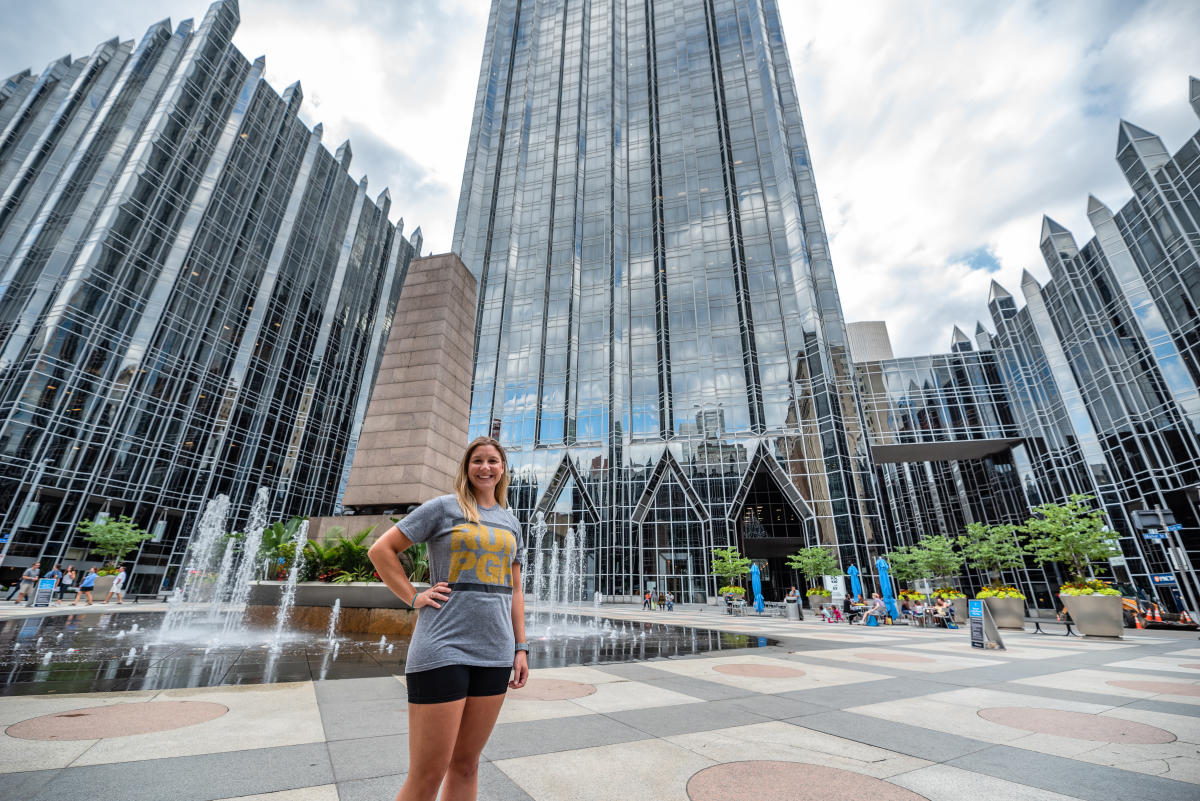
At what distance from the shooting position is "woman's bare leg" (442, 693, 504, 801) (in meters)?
2.01

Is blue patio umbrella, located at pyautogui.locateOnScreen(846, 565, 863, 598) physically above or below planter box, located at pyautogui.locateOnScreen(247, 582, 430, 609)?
above

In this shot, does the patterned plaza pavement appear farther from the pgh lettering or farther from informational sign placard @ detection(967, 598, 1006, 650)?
informational sign placard @ detection(967, 598, 1006, 650)

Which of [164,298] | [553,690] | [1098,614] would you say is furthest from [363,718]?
[164,298]

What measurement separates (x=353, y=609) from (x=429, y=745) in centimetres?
1095

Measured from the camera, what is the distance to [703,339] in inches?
1665

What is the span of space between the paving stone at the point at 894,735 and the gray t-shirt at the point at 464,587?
3.64m

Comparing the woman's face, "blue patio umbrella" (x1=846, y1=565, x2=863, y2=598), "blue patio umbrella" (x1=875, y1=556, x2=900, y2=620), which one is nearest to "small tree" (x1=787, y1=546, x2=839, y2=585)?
"blue patio umbrella" (x1=846, y1=565, x2=863, y2=598)

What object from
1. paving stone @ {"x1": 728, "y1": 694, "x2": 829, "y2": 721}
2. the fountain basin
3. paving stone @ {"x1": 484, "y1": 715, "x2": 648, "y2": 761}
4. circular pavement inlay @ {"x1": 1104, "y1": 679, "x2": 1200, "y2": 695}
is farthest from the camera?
the fountain basin

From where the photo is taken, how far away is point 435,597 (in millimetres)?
2105

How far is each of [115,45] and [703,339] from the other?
5974 centimetres

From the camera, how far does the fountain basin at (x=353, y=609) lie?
35.6ft

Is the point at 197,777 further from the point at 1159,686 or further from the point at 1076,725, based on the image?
the point at 1159,686

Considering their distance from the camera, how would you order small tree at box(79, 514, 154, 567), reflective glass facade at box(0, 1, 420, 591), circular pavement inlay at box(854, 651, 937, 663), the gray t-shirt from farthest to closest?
1. reflective glass facade at box(0, 1, 420, 591)
2. small tree at box(79, 514, 154, 567)
3. circular pavement inlay at box(854, 651, 937, 663)
4. the gray t-shirt

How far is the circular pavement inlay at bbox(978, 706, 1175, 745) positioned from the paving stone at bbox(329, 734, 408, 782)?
5.40 meters
